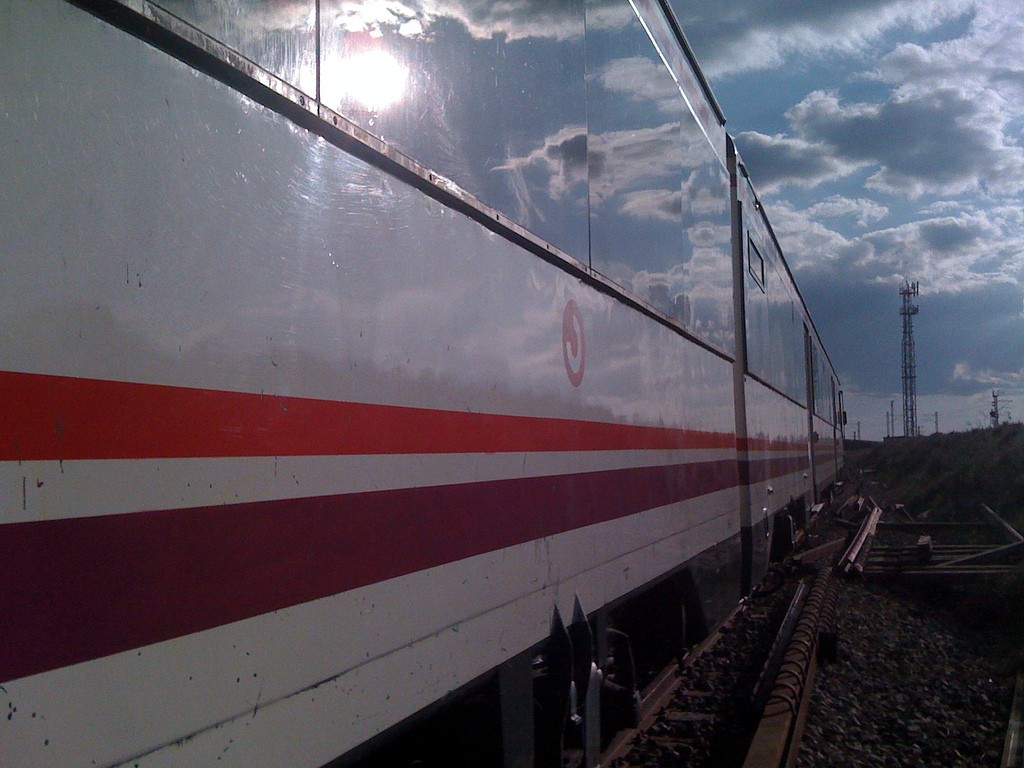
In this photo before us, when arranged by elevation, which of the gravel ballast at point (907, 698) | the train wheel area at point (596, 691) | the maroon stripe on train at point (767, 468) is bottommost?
the gravel ballast at point (907, 698)

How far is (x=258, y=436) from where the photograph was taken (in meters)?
1.72

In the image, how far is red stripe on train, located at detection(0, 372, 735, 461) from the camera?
4.28ft

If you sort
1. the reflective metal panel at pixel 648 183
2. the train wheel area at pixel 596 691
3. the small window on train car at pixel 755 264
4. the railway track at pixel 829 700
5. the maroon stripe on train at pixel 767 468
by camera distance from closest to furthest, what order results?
the train wheel area at pixel 596 691
the reflective metal panel at pixel 648 183
the railway track at pixel 829 700
the maroon stripe on train at pixel 767 468
the small window on train car at pixel 755 264

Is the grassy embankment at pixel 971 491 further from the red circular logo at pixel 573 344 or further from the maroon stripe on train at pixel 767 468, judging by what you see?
the red circular logo at pixel 573 344

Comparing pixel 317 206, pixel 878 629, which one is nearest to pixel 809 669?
pixel 878 629

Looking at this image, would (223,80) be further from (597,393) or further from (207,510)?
(597,393)

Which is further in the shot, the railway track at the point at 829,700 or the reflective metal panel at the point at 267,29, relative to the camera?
the railway track at the point at 829,700

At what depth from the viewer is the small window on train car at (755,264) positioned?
7.57m

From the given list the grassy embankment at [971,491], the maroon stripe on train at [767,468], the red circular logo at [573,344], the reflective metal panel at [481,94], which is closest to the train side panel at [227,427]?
the reflective metal panel at [481,94]

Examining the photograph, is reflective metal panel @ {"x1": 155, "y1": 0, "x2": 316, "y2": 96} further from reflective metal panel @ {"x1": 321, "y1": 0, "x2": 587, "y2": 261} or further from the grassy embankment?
the grassy embankment

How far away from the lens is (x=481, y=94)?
273 cm

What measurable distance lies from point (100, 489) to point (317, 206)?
798 mm

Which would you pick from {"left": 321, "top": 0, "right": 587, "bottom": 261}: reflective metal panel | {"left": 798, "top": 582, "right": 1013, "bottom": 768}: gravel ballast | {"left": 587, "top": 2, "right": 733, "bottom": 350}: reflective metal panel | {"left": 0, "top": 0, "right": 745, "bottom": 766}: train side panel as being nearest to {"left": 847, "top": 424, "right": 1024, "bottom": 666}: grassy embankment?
{"left": 798, "top": 582, "right": 1013, "bottom": 768}: gravel ballast

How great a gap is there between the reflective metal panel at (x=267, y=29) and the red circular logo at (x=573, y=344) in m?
1.53
